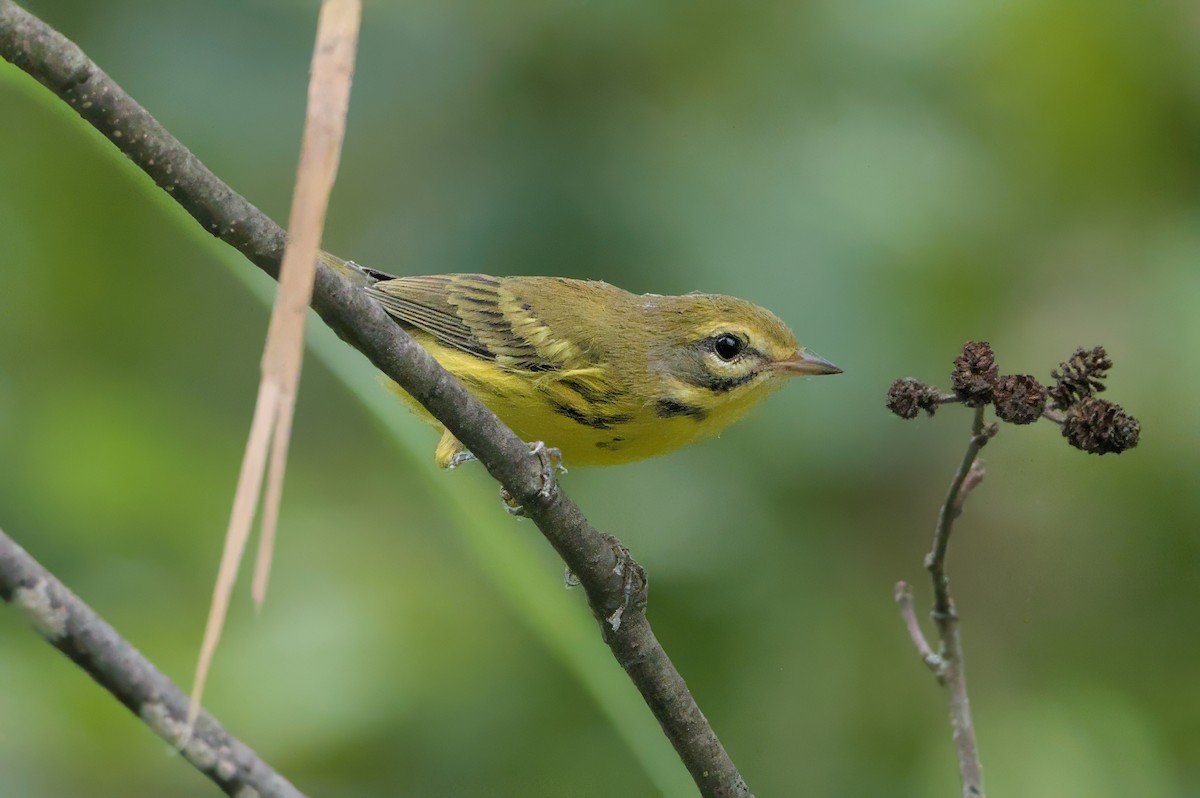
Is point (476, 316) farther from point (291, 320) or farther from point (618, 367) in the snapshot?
point (291, 320)

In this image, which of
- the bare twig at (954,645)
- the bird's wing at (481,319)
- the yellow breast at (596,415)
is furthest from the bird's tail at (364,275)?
the bare twig at (954,645)

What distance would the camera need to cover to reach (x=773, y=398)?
159 inches

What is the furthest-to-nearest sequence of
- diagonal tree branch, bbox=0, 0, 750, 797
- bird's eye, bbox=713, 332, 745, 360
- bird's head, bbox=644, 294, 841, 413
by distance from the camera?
bird's eye, bbox=713, 332, 745, 360, bird's head, bbox=644, 294, 841, 413, diagonal tree branch, bbox=0, 0, 750, 797

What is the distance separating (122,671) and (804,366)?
2.80 metres

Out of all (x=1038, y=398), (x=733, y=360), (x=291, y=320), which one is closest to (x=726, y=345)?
(x=733, y=360)

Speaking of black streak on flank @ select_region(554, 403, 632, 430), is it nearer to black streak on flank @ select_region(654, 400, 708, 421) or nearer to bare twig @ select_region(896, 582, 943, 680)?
black streak on flank @ select_region(654, 400, 708, 421)

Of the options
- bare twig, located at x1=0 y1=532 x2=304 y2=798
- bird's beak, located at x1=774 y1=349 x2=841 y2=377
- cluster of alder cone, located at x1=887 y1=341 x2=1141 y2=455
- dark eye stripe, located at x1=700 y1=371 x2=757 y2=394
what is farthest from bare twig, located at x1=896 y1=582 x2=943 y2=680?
bare twig, located at x1=0 y1=532 x2=304 y2=798

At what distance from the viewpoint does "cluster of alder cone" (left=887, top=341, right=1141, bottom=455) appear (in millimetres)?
2170

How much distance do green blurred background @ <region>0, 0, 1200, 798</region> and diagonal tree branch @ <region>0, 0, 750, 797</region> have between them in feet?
3.27

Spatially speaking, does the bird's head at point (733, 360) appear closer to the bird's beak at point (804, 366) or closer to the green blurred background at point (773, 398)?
the bird's beak at point (804, 366)

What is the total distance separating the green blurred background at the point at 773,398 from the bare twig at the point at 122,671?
1.98 metres

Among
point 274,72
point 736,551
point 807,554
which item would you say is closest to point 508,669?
point 736,551

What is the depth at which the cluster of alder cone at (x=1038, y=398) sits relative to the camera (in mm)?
2170

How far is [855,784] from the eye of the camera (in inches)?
160
